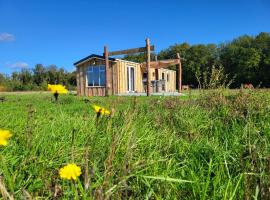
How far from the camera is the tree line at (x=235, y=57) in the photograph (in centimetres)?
4494

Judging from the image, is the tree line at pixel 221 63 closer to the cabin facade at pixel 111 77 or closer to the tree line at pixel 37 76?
the tree line at pixel 37 76

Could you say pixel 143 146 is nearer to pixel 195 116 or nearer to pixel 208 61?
pixel 195 116

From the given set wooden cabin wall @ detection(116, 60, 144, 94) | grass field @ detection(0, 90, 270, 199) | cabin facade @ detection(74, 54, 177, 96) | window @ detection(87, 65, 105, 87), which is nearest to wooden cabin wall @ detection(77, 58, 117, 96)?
cabin facade @ detection(74, 54, 177, 96)

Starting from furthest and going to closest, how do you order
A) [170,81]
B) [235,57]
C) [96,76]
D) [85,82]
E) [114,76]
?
[235,57], [170,81], [85,82], [96,76], [114,76]

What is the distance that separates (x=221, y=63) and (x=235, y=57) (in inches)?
133

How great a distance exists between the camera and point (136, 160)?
2258mm

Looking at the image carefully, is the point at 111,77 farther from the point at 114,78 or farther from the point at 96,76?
the point at 96,76

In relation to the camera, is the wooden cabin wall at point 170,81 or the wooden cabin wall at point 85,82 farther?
the wooden cabin wall at point 170,81

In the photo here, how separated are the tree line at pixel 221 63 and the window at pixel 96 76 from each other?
18680 millimetres

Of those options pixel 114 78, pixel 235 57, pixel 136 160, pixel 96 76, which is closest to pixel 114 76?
pixel 114 78

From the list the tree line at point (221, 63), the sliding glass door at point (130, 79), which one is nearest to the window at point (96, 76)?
the sliding glass door at point (130, 79)

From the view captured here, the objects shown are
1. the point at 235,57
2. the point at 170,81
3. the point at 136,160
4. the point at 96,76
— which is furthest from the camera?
the point at 235,57

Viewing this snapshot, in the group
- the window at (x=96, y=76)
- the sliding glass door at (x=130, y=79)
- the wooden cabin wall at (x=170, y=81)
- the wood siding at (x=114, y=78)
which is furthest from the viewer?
the wooden cabin wall at (x=170, y=81)

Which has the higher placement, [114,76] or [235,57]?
[235,57]
